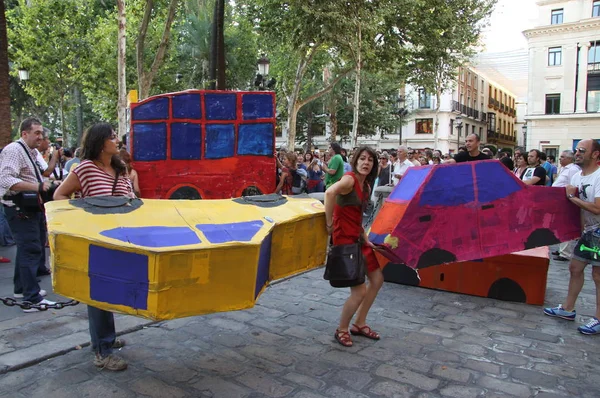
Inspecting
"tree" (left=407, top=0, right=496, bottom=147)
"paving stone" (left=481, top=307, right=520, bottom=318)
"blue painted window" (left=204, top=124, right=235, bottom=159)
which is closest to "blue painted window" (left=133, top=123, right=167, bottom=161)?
"blue painted window" (left=204, top=124, right=235, bottom=159)

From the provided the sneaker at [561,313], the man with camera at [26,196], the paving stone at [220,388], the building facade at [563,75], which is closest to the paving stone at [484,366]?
the sneaker at [561,313]

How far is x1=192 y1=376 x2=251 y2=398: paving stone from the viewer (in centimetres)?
317

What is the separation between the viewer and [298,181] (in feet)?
32.4

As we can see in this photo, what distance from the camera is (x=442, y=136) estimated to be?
44406 mm

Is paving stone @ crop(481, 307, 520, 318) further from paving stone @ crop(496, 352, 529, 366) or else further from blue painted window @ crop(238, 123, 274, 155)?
blue painted window @ crop(238, 123, 274, 155)

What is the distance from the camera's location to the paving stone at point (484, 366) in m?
3.62

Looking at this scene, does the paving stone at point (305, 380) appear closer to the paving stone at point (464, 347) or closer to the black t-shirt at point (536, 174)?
the paving stone at point (464, 347)

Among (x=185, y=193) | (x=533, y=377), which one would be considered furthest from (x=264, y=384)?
(x=185, y=193)

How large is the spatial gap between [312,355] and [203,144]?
537cm

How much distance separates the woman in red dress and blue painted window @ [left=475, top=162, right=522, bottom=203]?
4.69 feet

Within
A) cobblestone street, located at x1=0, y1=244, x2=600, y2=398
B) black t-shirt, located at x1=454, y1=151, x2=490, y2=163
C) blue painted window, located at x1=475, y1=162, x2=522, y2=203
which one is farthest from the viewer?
black t-shirt, located at x1=454, y1=151, x2=490, y2=163

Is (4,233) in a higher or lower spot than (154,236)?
lower

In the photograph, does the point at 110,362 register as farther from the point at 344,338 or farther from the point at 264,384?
the point at 344,338

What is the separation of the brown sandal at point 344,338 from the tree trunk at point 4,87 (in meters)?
7.93
